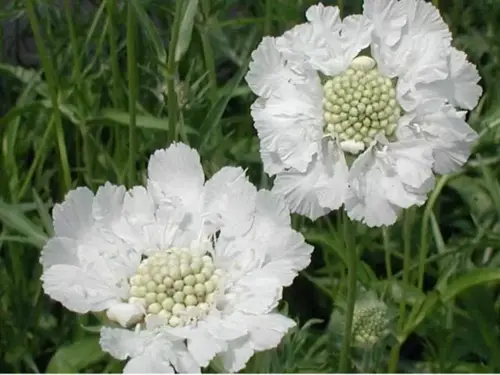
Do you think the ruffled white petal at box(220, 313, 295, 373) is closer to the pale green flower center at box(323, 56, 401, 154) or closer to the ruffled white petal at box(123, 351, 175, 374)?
the ruffled white petal at box(123, 351, 175, 374)

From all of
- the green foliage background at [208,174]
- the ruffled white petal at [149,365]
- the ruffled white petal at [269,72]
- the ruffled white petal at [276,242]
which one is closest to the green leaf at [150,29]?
the green foliage background at [208,174]

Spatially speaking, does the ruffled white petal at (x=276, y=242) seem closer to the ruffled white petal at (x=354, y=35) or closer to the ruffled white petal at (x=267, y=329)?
the ruffled white petal at (x=267, y=329)

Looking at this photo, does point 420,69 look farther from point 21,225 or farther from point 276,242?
point 21,225

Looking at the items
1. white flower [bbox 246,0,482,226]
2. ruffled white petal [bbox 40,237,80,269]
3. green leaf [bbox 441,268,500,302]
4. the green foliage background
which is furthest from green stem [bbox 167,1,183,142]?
green leaf [bbox 441,268,500,302]

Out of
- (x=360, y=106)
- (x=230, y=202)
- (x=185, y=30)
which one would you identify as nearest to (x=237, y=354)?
(x=230, y=202)

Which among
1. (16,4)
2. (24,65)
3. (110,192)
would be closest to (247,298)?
(110,192)
